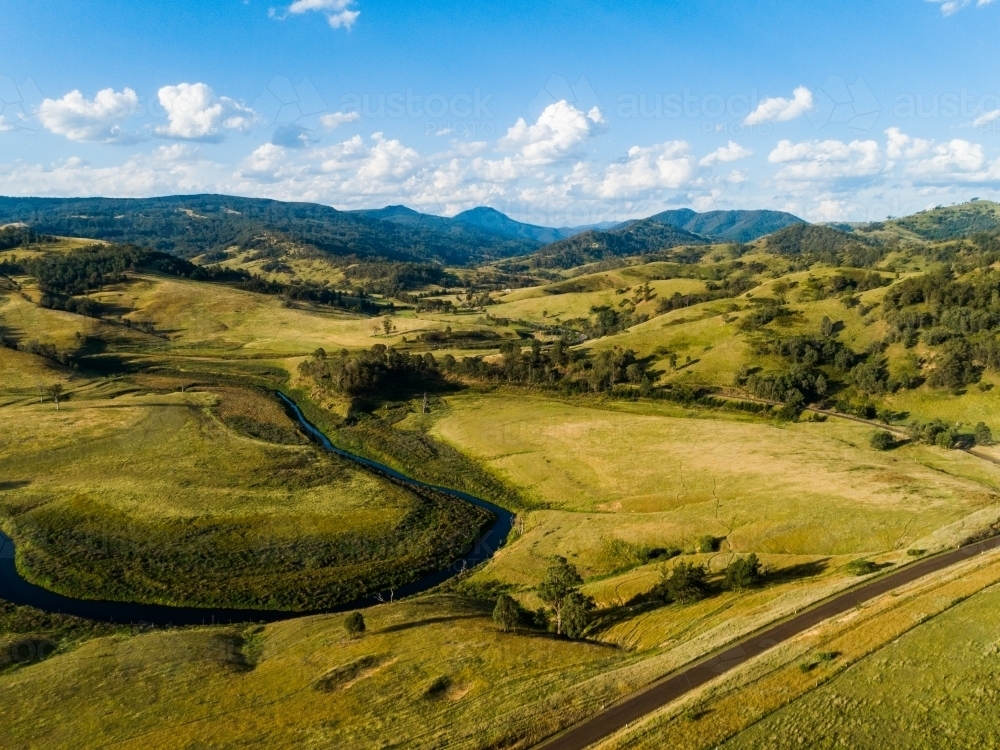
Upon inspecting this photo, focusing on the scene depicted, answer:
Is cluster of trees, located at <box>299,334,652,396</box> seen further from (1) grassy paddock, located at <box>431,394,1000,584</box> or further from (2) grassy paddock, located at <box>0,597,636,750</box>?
(2) grassy paddock, located at <box>0,597,636,750</box>

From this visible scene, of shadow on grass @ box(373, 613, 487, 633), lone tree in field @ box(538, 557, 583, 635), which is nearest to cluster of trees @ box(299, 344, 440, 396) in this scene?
shadow on grass @ box(373, 613, 487, 633)

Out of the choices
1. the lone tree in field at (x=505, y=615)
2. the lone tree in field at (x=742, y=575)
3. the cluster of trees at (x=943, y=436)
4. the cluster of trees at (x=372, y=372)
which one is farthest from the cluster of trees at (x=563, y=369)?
the lone tree in field at (x=505, y=615)

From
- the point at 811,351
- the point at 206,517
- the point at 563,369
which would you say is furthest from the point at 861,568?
the point at 563,369

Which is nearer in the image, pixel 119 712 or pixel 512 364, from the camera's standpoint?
pixel 119 712

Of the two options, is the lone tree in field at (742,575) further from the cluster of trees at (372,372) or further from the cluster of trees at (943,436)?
the cluster of trees at (372,372)

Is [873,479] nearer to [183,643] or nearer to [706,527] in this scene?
[706,527]

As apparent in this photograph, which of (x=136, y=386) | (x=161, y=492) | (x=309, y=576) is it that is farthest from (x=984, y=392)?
(x=136, y=386)
